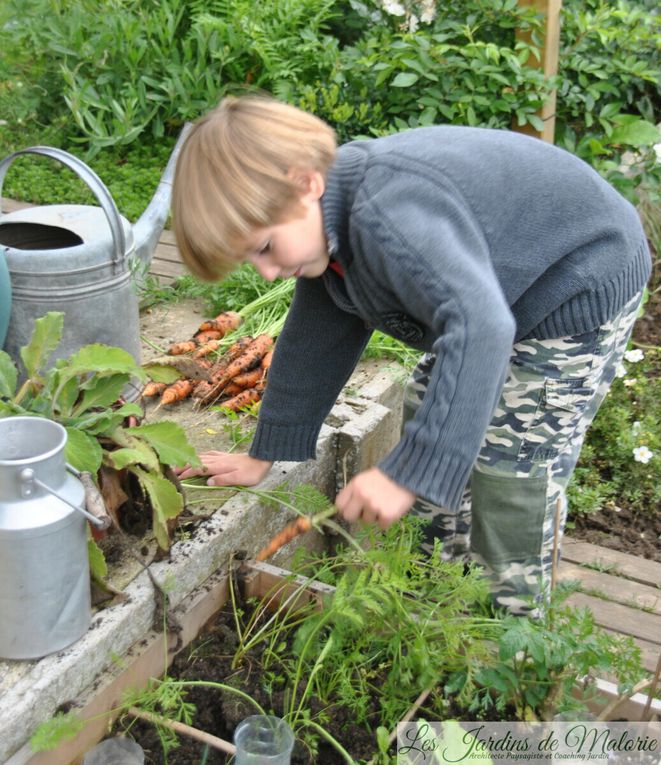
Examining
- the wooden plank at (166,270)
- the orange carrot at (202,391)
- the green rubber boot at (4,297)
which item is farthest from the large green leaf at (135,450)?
the wooden plank at (166,270)

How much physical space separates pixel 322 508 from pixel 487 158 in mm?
974

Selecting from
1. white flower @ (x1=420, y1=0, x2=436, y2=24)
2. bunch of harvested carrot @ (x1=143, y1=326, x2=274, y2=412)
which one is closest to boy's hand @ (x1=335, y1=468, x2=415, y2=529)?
bunch of harvested carrot @ (x1=143, y1=326, x2=274, y2=412)

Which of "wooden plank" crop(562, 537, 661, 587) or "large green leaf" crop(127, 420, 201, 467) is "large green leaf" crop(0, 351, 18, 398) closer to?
"large green leaf" crop(127, 420, 201, 467)

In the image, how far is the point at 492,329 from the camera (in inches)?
59.0

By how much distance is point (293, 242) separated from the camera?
164cm

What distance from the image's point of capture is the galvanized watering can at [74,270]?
8.17 ft

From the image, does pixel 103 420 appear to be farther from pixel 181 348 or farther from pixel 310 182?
pixel 181 348

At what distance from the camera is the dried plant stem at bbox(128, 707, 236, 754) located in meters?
1.64

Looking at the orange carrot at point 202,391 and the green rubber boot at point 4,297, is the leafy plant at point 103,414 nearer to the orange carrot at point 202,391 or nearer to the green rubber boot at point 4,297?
the green rubber boot at point 4,297

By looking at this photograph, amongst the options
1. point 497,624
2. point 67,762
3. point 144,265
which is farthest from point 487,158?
point 144,265

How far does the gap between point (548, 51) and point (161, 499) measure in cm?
292

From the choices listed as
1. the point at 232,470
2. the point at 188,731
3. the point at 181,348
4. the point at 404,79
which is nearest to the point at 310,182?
the point at 232,470

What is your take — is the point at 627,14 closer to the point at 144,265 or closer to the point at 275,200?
the point at 144,265

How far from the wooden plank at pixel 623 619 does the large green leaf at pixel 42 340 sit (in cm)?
160
